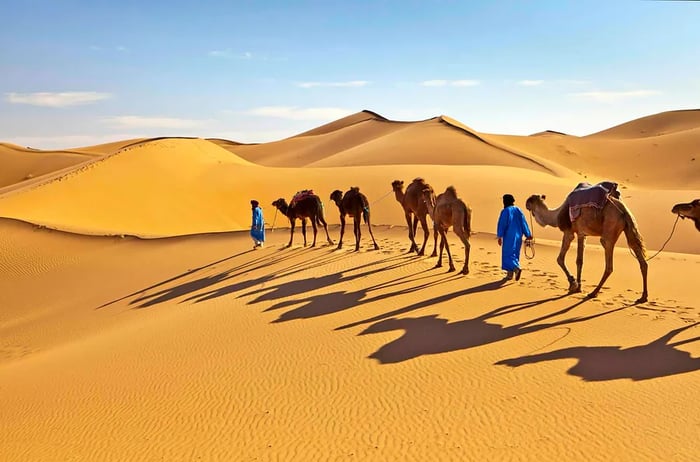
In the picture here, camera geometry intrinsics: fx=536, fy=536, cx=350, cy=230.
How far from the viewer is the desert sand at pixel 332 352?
5266 mm

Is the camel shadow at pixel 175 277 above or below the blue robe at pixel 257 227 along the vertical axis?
below

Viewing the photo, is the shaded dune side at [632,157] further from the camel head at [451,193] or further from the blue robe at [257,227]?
the camel head at [451,193]

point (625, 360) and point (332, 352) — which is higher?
point (625, 360)

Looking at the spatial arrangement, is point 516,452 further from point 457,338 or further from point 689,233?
point 689,233

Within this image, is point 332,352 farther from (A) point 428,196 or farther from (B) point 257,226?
(B) point 257,226

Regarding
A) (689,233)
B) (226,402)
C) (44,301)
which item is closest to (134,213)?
(44,301)

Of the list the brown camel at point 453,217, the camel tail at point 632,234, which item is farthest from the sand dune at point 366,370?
the camel tail at point 632,234

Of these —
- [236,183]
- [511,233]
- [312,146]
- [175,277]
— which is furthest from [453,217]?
[312,146]

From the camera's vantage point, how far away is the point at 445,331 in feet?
25.9

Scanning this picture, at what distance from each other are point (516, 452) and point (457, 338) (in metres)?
2.84

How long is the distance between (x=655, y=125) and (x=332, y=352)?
104 metres

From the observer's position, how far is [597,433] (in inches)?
197

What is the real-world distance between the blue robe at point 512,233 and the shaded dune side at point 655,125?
296 ft

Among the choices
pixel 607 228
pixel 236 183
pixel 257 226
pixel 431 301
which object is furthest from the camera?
pixel 236 183
